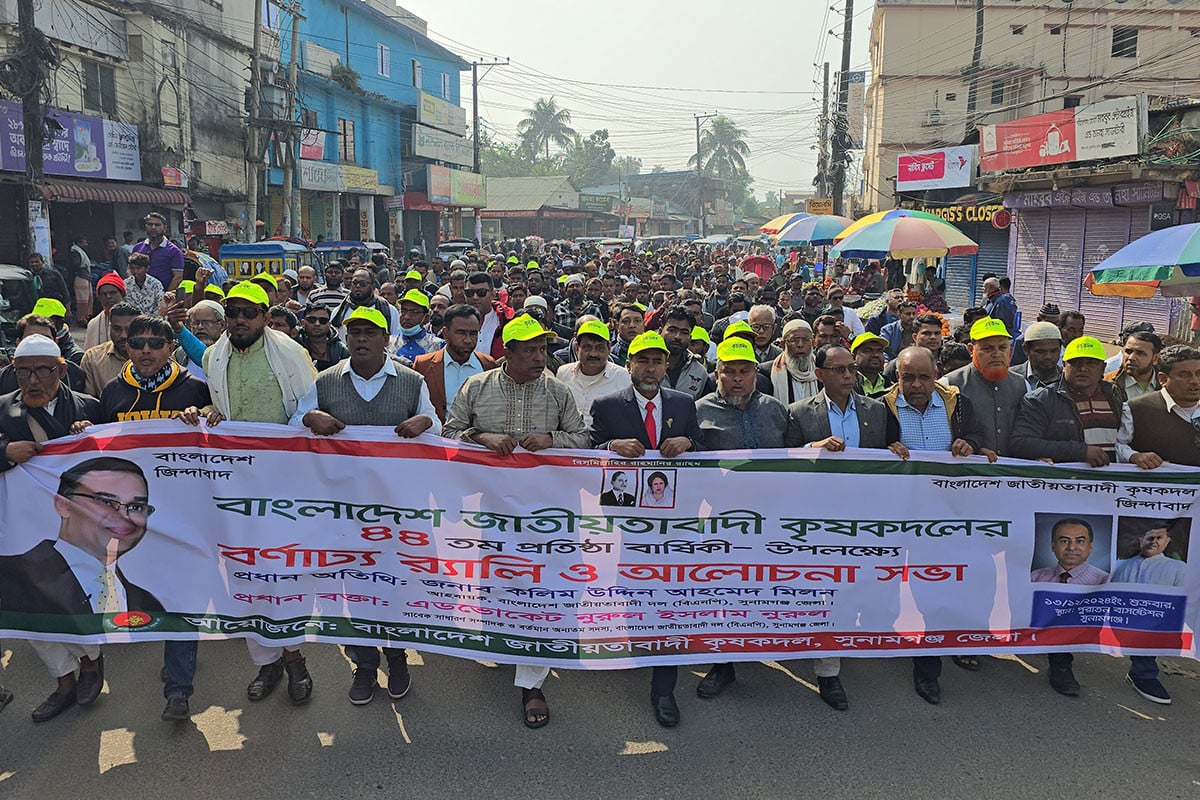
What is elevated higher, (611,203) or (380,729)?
(611,203)

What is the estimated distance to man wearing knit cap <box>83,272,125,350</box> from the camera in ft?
23.0

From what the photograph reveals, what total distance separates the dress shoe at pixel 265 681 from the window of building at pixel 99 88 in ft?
73.7

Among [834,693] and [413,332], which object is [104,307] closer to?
[413,332]

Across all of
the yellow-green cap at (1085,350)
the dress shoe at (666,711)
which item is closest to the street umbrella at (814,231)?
the yellow-green cap at (1085,350)

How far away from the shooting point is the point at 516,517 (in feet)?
14.6

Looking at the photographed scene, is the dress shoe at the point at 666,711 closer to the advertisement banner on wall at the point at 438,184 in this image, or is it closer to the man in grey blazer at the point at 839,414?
the man in grey blazer at the point at 839,414

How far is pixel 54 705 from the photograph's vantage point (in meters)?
4.37

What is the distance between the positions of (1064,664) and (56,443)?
16.8ft

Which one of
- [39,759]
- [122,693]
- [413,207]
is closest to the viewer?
[39,759]

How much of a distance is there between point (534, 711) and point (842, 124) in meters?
29.9

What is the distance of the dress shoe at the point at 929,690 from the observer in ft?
14.9

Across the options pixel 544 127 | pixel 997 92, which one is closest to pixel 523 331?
pixel 997 92

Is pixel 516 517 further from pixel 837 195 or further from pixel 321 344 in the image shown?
pixel 837 195

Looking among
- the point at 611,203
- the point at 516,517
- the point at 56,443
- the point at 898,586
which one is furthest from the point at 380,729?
the point at 611,203
